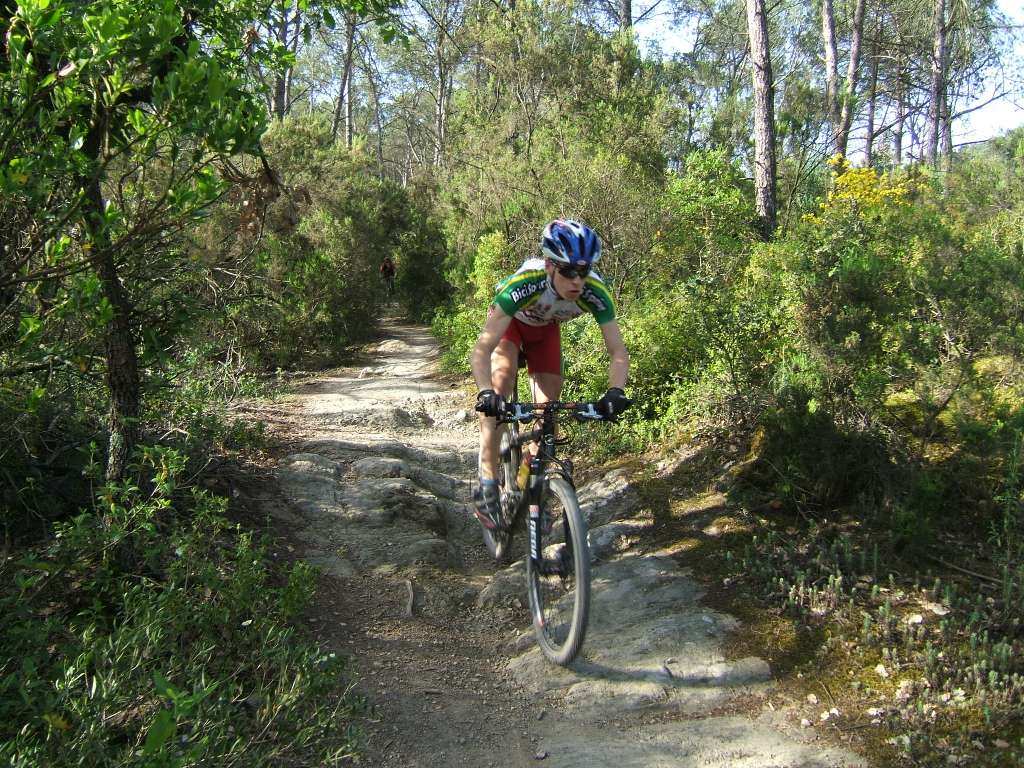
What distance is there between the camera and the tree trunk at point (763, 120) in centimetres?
987

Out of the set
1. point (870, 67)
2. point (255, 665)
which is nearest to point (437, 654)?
point (255, 665)

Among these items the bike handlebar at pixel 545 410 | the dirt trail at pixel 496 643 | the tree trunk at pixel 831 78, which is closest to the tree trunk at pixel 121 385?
the dirt trail at pixel 496 643

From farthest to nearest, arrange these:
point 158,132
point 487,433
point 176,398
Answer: point 176,398 → point 487,433 → point 158,132

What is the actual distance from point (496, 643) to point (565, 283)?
228cm

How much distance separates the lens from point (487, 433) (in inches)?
182

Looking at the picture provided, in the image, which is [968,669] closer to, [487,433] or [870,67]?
[487,433]

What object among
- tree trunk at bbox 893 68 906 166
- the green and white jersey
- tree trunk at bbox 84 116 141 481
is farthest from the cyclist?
tree trunk at bbox 893 68 906 166

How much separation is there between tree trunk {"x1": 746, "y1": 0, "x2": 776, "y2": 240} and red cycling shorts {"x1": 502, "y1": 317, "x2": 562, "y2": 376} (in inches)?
242

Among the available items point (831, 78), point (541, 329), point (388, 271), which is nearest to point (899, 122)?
point (831, 78)

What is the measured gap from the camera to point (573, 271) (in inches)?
161

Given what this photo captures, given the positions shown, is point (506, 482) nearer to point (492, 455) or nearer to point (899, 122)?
point (492, 455)

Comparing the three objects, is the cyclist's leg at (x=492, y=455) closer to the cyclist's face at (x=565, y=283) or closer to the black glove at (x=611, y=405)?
the cyclist's face at (x=565, y=283)

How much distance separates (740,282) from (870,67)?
106ft

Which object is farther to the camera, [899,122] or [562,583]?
[899,122]
